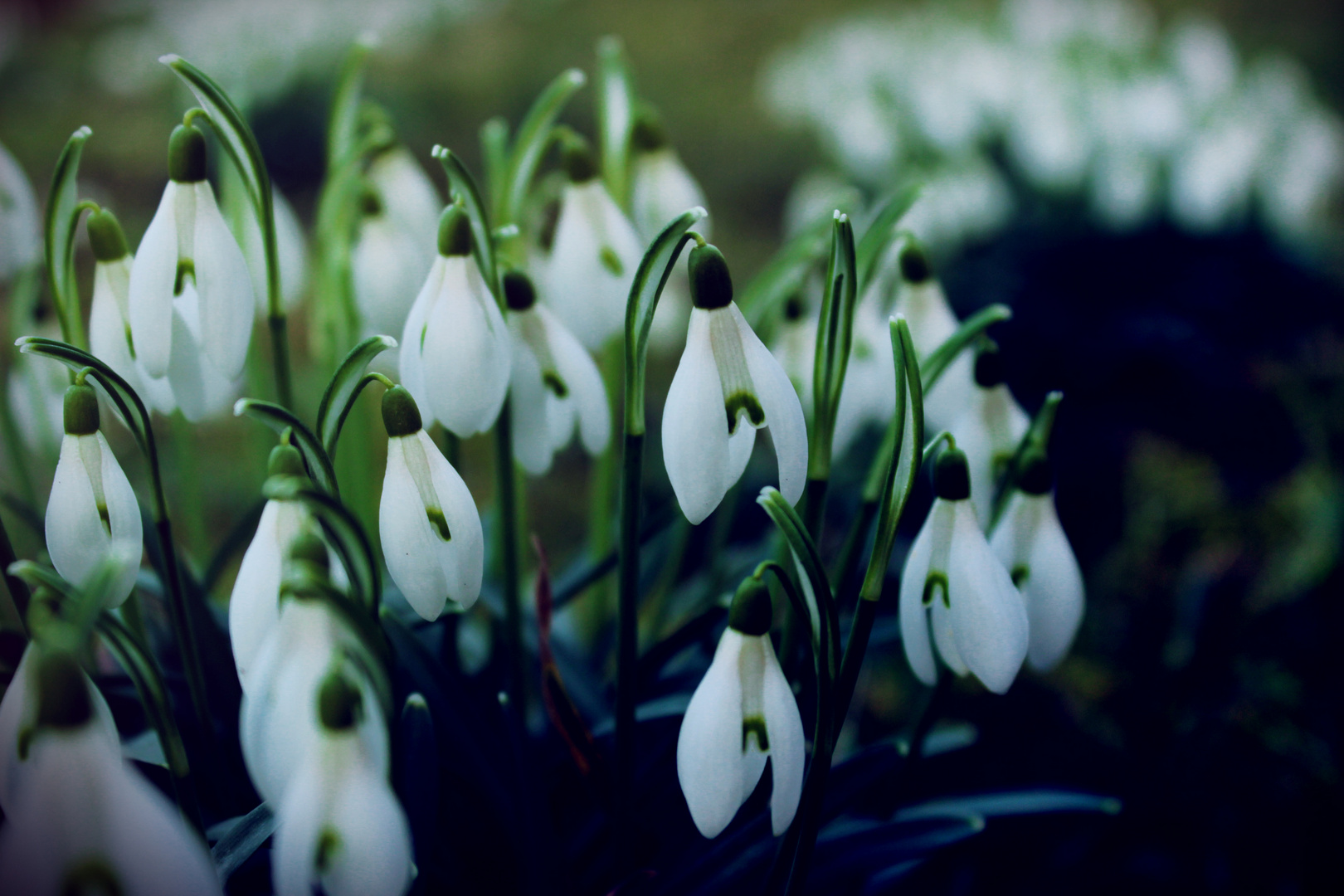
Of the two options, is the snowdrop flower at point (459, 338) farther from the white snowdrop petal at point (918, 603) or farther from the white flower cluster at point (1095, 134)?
the white flower cluster at point (1095, 134)

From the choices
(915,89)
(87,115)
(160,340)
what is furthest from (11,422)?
(87,115)

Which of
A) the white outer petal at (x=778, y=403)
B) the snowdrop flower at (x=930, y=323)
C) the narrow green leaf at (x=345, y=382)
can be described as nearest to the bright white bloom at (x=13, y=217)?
the narrow green leaf at (x=345, y=382)

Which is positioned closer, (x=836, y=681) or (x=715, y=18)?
(x=836, y=681)

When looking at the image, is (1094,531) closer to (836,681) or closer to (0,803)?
(836,681)

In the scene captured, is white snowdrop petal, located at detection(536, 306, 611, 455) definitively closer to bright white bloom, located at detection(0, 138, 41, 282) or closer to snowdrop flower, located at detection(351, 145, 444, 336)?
snowdrop flower, located at detection(351, 145, 444, 336)

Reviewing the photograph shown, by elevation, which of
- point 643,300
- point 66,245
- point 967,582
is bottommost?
point 967,582

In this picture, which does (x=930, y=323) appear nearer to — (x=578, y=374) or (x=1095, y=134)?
(x=578, y=374)

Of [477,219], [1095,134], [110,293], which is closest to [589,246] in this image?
[477,219]

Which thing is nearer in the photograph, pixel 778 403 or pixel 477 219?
pixel 778 403
